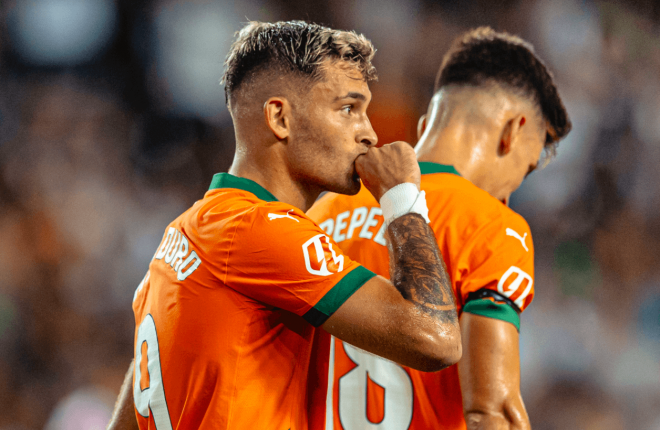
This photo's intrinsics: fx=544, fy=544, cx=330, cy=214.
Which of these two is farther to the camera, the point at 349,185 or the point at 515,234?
the point at 515,234

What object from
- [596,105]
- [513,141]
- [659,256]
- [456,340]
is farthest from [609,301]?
[456,340]

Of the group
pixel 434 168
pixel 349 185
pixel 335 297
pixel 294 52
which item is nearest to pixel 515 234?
pixel 434 168

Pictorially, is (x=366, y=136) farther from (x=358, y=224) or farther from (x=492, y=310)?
(x=492, y=310)

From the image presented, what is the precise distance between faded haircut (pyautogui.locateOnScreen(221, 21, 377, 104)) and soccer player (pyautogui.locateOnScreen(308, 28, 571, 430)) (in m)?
0.57

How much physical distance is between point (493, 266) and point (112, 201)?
4.44 meters

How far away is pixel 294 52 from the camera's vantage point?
1.59 meters

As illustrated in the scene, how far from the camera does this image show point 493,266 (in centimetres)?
171

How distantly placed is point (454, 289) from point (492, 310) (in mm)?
138

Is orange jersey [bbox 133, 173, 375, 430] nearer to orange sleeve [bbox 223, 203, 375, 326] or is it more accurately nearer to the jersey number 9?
orange sleeve [bbox 223, 203, 375, 326]

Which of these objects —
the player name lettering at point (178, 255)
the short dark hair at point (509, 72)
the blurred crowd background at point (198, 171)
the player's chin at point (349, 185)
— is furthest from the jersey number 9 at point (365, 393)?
the blurred crowd background at point (198, 171)

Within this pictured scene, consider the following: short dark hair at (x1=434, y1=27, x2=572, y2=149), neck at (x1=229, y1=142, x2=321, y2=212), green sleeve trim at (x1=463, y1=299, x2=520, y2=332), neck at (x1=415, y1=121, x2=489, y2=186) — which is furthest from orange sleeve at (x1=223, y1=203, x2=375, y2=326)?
short dark hair at (x1=434, y1=27, x2=572, y2=149)

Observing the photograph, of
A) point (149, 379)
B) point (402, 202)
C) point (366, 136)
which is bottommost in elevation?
point (149, 379)

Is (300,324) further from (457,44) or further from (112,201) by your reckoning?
(112,201)

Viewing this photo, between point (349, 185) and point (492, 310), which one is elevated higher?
point (349, 185)
